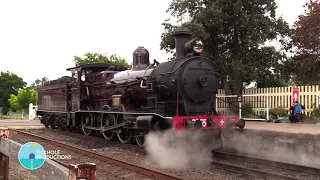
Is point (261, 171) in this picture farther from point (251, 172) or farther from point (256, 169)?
point (256, 169)

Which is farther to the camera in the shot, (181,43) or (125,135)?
(125,135)

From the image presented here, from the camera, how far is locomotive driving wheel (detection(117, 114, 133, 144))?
1214 cm

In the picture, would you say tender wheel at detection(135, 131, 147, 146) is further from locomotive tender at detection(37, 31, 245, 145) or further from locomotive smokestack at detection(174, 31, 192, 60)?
locomotive smokestack at detection(174, 31, 192, 60)

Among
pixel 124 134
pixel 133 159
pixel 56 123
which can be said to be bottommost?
pixel 133 159

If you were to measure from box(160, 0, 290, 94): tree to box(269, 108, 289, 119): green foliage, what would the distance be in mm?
3078

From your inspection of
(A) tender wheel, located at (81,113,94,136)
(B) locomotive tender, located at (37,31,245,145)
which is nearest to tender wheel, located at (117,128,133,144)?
(B) locomotive tender, located at (37,31,245,145)

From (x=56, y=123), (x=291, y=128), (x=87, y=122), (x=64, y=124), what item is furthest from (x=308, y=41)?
(x=56, y=123)

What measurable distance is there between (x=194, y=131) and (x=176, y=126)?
0.75m

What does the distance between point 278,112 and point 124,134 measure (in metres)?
8.01

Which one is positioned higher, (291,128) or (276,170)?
(291,128)

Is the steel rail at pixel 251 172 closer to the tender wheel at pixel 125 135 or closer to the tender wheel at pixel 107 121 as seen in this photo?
the tender wheel at pixel 125 135

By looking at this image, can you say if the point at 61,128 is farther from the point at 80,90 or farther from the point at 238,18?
the point at 238,18

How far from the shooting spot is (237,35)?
67.7 ft

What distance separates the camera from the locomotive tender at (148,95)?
9.94 metres
